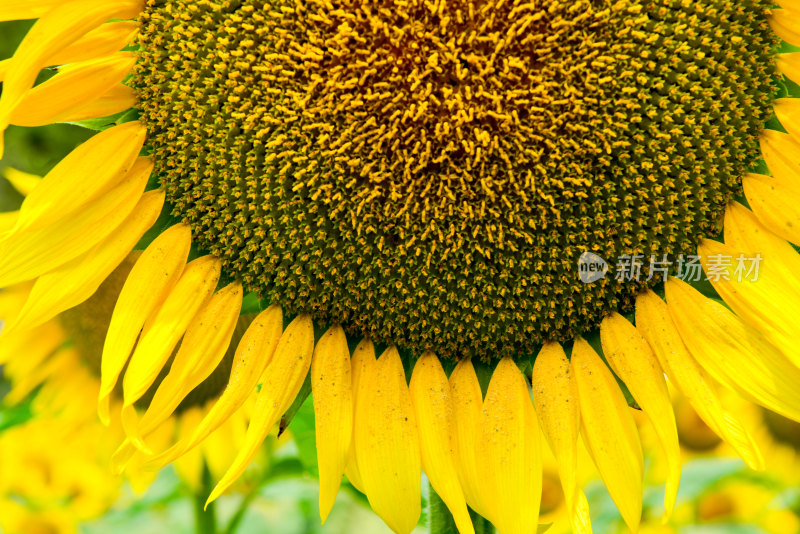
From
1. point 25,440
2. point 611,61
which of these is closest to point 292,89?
point 611,61

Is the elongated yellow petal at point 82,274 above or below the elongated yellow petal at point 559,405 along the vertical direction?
above

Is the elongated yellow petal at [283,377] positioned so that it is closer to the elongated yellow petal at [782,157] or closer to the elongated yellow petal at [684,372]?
the elongated yellow petal at [684,372]

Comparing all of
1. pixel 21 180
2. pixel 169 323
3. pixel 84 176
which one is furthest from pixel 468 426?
pixel 21 180

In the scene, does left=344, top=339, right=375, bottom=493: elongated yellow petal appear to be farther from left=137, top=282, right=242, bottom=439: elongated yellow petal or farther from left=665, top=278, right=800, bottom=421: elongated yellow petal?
left=665, top=278, right=800, bottom=421: elongated yellow petal

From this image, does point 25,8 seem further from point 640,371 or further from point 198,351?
point 640,371

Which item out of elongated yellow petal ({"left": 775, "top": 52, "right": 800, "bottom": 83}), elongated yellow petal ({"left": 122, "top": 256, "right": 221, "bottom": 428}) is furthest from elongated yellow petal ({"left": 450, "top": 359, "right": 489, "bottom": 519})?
elongated yellow petal ({"left": 775, "top": 52, "right": 800, "bottom": 83})

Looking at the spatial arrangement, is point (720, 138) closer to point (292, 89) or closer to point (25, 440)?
point (292, 89)

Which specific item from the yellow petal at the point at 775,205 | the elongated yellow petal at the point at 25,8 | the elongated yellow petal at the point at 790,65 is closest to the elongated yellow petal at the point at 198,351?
the elongated yellow petal at the point at 25,8
